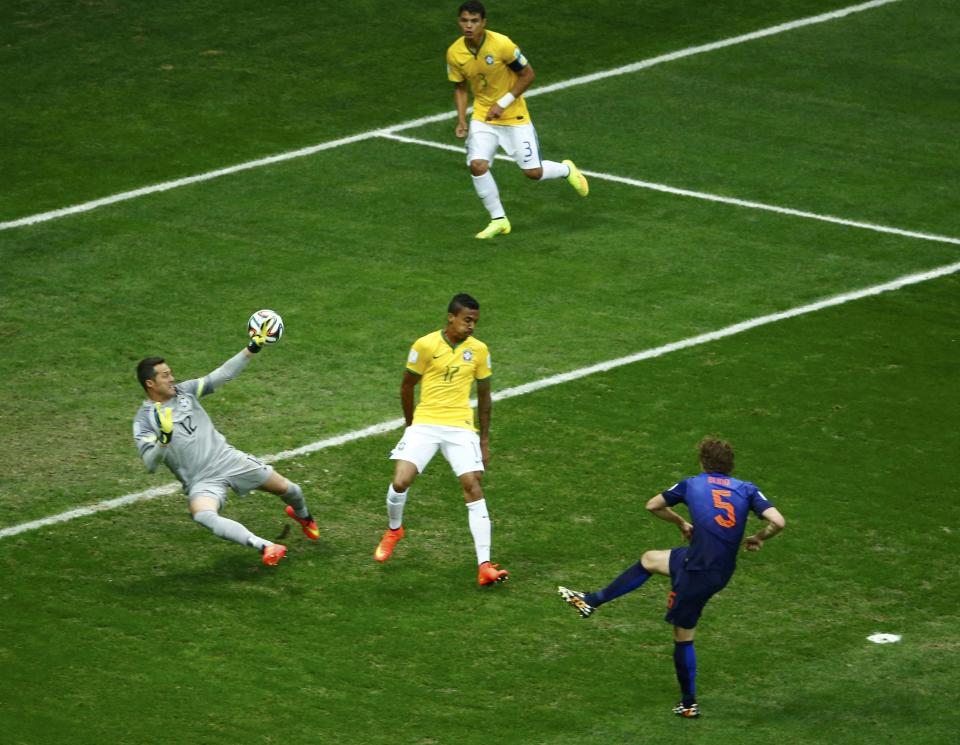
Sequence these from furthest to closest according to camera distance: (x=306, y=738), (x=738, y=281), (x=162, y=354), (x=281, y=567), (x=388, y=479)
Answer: (x=738, y=281)
(x=162, y=354)
(x=388, y=479)
(x=281, y=567)
(x=306, y=738)

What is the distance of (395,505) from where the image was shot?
43.0 ft

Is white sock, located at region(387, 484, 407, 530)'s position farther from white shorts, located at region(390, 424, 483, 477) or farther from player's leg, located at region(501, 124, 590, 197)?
player's leg, located at region(501, 124, 590, 197)

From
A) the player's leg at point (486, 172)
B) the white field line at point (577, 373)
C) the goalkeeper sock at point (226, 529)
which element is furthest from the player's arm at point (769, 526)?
the player's leg at point (486, 172)

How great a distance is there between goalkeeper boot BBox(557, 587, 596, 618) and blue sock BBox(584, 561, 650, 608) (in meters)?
0.08

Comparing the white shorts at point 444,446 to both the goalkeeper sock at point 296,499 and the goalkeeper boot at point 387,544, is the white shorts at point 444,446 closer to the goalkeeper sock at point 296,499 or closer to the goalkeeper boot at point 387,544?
the goalkeeper boot at point 387,544

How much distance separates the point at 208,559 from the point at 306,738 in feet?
9.14

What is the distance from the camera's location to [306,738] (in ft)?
35.6

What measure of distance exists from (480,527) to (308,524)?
1502 mm

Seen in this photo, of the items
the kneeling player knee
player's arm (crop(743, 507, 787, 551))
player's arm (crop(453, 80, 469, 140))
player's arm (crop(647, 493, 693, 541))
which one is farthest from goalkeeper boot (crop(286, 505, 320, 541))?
player's arm (crop(453, 80, 469, 140))

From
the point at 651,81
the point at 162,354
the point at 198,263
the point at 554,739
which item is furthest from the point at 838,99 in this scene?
the point at 554,739

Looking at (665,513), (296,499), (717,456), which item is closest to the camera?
(717,456)

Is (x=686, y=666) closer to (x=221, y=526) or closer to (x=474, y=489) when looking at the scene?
(x=474, y=489)

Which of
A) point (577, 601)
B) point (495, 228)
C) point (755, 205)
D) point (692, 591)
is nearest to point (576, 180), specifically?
point (495, 228)

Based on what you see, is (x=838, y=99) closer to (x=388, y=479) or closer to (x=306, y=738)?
(x=388, y=479)
